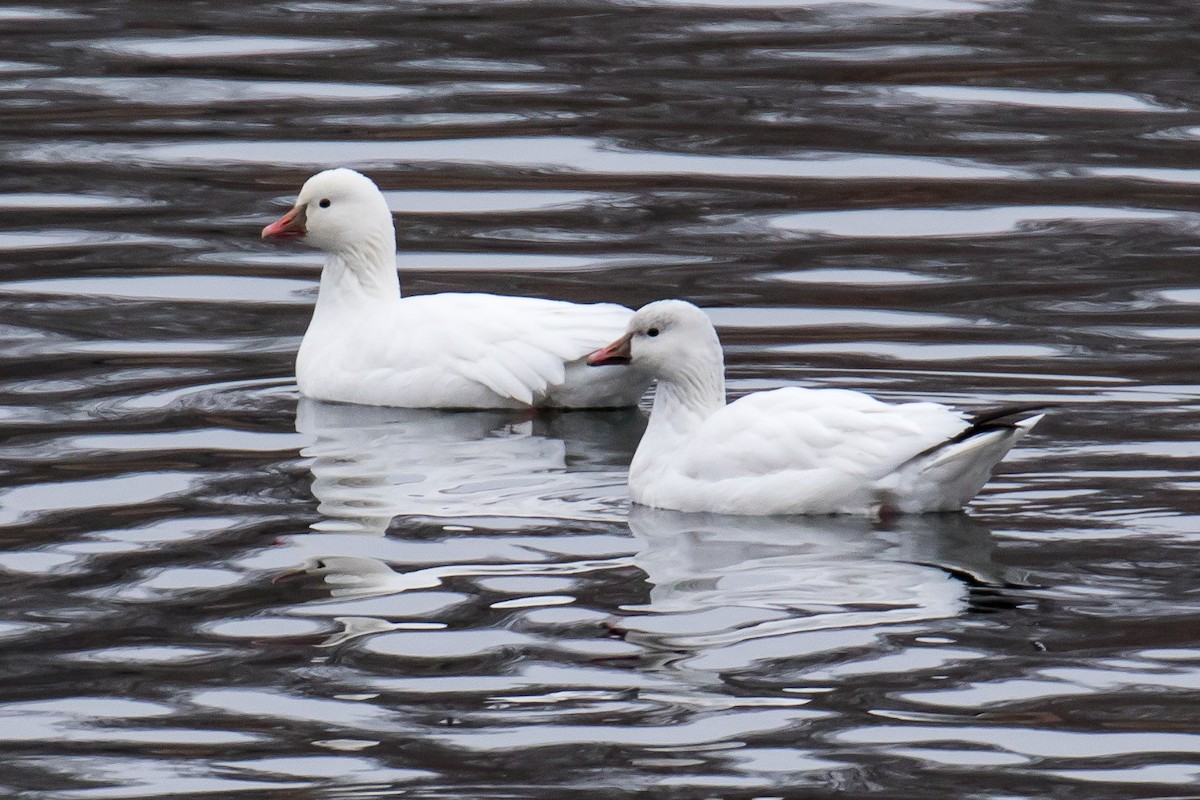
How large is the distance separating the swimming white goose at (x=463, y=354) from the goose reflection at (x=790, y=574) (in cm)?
160

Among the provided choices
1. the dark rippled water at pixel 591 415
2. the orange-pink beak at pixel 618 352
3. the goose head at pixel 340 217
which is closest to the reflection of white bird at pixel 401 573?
the dark rippled water at pixel 591 415

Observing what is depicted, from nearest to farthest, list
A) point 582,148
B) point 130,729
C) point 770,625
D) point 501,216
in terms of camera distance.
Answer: point 130,729, point 770,625, point 501,216, point 582,148

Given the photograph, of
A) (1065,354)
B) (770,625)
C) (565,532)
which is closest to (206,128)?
(1065,354)

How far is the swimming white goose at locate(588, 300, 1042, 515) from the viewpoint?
336 inches

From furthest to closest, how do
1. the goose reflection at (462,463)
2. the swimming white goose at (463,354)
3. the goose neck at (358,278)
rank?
1. the goose neck at (358,278)
2. the swimming white goose at (463,354)
3. the goose reflection at (462,463)

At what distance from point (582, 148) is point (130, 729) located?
360 inches

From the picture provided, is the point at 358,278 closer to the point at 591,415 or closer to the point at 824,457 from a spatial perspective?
the point at 591,415

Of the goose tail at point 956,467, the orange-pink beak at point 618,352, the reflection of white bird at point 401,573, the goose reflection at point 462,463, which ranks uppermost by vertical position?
the orange-pink beak at point 618,352

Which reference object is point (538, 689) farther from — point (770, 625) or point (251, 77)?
point (251, 77)

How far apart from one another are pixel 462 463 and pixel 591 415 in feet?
3.93

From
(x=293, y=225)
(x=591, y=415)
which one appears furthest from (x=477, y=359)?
(x=293, y=225)

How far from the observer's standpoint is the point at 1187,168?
1497 cm

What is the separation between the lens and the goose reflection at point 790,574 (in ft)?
24.8

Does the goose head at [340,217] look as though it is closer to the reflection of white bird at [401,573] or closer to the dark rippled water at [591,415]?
the dark rippled water at [591,415]
